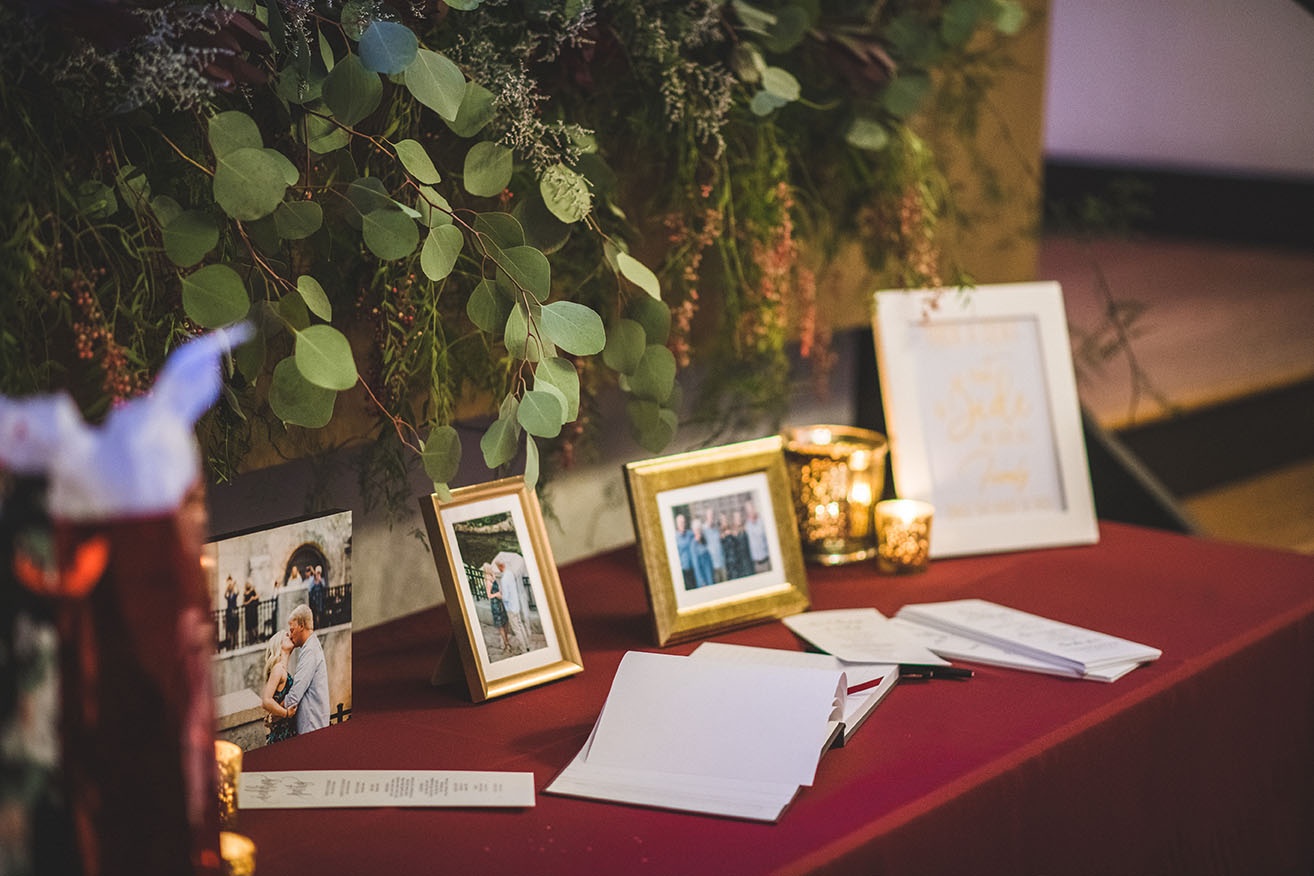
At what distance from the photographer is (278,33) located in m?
0.91

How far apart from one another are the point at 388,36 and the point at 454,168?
12.3 inches

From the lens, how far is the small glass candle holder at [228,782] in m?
0.90

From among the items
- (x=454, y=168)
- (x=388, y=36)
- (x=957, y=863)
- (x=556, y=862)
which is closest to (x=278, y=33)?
(x=388, y=36)

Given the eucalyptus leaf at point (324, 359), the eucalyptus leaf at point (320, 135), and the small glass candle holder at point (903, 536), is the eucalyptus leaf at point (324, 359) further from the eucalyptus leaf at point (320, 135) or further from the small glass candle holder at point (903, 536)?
the small glass candle holder at point (903, 536)

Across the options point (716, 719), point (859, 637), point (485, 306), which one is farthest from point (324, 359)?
point (859, 637)

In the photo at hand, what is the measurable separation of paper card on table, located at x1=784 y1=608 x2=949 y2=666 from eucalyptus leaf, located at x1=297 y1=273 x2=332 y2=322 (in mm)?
631

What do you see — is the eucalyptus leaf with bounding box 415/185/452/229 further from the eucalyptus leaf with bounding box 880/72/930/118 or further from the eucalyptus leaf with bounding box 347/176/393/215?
the eucalyptus leaf with bounding box 880/72/930/118

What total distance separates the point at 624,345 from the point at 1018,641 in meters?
0.54

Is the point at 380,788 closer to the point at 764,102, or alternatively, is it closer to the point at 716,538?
the point at 716,538

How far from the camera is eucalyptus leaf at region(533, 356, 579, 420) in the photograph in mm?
1088

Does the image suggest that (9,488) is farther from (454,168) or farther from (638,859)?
(454,168)

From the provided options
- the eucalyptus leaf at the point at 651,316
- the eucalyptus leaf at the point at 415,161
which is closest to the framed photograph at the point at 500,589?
the eucalyptus leaf at the point at 651,316

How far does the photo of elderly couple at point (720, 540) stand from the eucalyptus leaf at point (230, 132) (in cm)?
63

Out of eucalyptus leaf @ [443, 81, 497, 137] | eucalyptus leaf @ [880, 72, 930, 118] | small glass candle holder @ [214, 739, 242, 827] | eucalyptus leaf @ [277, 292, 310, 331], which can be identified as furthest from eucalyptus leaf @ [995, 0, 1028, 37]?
small glass candle holder @ [214, 739, 242, 827]
